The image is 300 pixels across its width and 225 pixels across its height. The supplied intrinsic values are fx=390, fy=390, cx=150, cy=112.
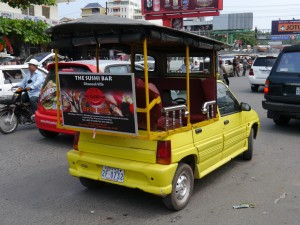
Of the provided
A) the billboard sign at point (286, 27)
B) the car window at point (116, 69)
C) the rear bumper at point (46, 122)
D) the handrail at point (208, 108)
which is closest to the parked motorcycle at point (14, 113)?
the rear bumper at point (46, 122)

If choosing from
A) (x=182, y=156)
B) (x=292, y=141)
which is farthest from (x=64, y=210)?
(x=292, y=141)

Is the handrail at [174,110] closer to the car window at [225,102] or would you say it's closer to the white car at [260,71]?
the car window at [225,102]

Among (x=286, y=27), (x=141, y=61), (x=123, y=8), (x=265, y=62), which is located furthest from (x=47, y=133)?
(x=123, y=8)

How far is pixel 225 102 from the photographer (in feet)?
19.3

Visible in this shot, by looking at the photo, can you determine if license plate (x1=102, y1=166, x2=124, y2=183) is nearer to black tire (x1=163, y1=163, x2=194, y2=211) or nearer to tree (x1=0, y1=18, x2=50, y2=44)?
black tire (x1=163, y1=163, x2=194, y2=211)

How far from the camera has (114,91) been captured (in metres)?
4.16

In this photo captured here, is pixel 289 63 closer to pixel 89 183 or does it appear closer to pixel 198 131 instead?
pixel 198 131

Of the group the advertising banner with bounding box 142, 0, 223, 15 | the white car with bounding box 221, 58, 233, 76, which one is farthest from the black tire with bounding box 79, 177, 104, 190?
the advertising banner with bounding box 142, 0, 223, 15

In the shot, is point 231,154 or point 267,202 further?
point 231,154

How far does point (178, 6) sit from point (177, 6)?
0.11 metres

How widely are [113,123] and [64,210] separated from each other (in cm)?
121

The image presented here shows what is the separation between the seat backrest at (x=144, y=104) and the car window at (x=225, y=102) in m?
1.57

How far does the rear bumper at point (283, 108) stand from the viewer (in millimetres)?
8554

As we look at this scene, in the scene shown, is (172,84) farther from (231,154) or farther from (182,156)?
(182,156)
